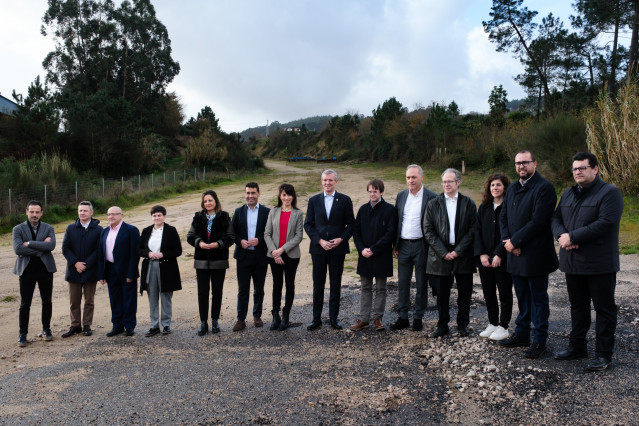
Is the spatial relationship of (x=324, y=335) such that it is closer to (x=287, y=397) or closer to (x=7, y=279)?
(x=287, y=397)

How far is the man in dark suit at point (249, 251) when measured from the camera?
6156mm

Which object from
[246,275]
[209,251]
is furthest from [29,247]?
[246,275]

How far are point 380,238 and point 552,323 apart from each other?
7.43ft

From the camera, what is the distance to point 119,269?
612cm

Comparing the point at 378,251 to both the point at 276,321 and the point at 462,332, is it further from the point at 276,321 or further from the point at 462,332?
the point at 276,321

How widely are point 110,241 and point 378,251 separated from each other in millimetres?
3371

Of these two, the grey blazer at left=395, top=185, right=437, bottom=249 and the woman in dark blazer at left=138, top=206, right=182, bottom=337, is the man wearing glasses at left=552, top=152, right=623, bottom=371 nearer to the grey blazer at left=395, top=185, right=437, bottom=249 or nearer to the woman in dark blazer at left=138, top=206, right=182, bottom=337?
the grey blazer at left=395, top=185, right=437, bottom=249

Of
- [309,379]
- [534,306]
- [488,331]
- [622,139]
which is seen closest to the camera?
[309,379]

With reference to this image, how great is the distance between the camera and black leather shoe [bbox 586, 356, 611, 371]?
4.22m

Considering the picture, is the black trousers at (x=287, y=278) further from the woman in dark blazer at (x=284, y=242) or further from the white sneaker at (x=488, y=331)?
the white sneaker at (x=488, y=331)

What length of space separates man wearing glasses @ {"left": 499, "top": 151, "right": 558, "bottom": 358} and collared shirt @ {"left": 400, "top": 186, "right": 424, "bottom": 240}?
108 cm

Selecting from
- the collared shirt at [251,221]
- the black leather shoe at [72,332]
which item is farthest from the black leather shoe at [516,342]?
the black leather shoe at [72,332]

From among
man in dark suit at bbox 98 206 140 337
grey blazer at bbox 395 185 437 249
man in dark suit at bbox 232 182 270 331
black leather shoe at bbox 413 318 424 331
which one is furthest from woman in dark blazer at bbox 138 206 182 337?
black leather shoe at bbox 413 318 424 331

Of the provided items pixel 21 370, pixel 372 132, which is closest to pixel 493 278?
pixel 21 370
